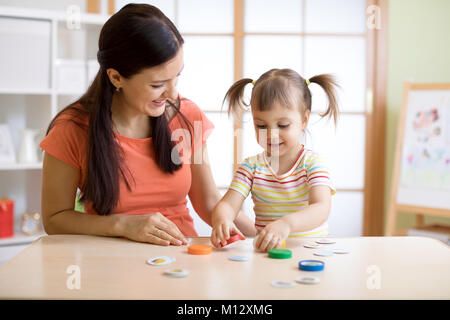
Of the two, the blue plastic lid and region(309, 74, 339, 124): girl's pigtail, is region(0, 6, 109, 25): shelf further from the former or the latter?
the blue plastic lid

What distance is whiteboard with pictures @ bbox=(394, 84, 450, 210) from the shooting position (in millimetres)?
2871

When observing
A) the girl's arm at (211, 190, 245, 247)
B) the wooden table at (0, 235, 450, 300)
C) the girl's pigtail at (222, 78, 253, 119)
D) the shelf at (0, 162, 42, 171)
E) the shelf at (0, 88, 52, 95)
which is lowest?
the wooden table at (0, 235, 450, 300)

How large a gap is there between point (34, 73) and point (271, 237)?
225cm

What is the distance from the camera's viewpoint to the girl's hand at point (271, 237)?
38.5 inches

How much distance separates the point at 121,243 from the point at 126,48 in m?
0.47

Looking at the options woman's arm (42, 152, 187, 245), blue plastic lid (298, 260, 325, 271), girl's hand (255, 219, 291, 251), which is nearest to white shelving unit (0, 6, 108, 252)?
woman's arm (42, 152, 187, 245)

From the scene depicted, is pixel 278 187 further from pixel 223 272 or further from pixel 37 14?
pixel 37 14

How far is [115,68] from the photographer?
49.3 inches

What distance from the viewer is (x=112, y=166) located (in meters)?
1.25

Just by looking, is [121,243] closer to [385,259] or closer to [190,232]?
[190,232]

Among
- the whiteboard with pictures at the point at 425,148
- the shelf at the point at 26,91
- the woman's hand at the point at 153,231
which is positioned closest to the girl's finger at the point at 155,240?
the woman's hand at the point at 153,231

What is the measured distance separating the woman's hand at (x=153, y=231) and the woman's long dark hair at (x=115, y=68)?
0.15 m

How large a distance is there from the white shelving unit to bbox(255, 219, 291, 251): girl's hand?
208cm
